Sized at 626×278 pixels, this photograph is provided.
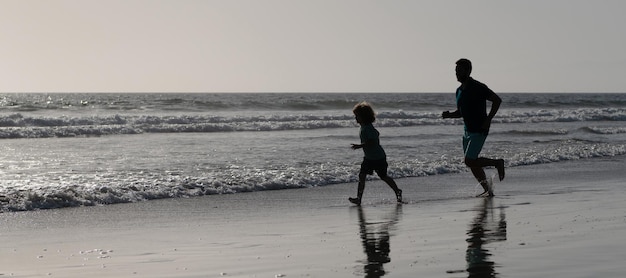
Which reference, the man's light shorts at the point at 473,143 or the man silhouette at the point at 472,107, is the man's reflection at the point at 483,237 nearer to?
the man's light shorts at the point at 473,143

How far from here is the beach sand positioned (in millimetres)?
6316

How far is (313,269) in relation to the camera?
20.7 feet

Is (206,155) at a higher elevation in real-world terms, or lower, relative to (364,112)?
lower

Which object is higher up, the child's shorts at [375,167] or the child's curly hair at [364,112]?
the child's curly hair at [364,112]

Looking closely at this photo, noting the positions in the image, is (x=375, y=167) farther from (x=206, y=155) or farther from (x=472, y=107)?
(x=206, y=155)

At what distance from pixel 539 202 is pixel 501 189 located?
227 centimetres

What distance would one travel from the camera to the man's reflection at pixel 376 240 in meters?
6.31

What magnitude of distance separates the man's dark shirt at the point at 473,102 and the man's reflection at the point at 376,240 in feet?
4.66

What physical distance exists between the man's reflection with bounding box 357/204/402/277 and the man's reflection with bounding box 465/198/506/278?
0.62 metres

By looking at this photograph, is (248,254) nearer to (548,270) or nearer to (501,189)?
(548,270)

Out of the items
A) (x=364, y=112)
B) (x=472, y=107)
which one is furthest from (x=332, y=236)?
(x=364, y=112)

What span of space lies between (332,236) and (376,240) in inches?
21.0

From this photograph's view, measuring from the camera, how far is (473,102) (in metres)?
10.8

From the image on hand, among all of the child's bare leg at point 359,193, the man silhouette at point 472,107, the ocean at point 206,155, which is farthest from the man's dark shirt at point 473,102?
the ocean at point 206,155
